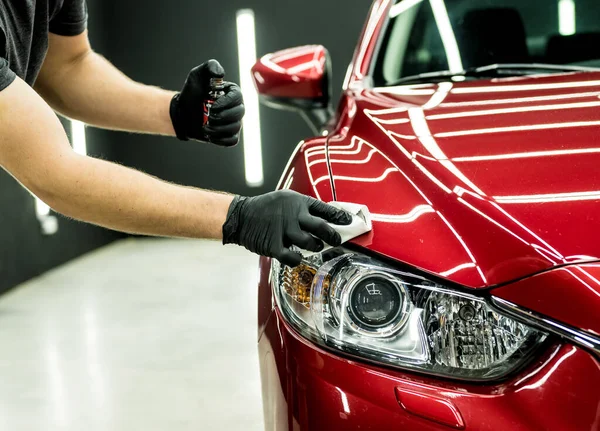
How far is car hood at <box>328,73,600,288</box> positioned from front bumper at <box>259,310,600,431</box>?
0.12 metres

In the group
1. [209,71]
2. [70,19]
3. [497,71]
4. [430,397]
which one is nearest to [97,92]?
[70,19]

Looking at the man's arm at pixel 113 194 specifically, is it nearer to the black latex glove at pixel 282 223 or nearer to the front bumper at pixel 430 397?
the black latex glove at pixel 282 223

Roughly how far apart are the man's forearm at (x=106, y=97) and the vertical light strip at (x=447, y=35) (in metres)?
0.69

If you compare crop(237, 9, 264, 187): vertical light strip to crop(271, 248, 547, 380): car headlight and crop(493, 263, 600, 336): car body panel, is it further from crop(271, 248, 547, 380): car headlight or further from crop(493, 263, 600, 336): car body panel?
crop(493, 263, 600, 336): car body panel

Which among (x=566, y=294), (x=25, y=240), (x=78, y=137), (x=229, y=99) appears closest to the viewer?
(x=566, y=294)

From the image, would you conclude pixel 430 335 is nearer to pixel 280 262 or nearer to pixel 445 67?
pixel 280 262

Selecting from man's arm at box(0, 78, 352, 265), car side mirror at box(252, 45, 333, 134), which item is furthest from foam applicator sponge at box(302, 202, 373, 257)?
car side mirror at box(252, 45, 333, 134)

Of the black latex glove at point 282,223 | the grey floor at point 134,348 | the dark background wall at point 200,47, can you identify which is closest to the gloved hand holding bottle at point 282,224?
the black latex glove at point 282,223

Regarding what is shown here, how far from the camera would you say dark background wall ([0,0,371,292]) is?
5.62 metres

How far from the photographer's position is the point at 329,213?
1066 millimetres

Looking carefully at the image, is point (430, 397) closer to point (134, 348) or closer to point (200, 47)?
point (134, 348)

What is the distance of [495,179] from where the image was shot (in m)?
1.08

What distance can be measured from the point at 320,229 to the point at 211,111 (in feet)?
2.63

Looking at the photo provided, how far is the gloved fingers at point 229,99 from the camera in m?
1.75
